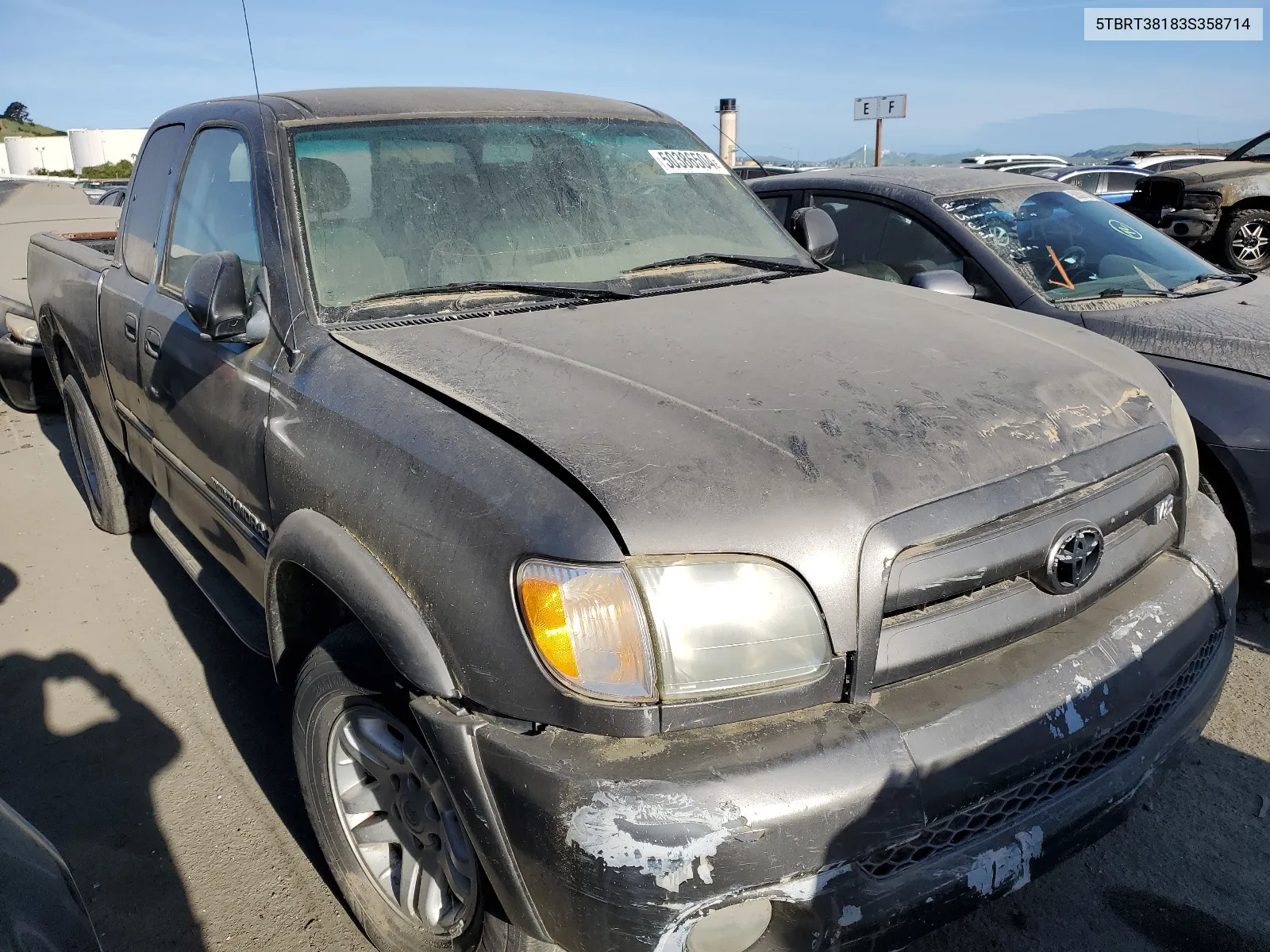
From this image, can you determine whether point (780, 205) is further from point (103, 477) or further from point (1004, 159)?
point (1004, 159)

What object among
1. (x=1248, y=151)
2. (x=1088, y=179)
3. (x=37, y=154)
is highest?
(x=37, y=154)

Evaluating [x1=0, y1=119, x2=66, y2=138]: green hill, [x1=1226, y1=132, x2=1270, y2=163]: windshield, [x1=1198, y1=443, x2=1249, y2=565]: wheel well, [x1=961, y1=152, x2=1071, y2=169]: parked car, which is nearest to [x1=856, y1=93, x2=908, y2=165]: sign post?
[x1=1226, y1=132, x2=1270, y2=163]: windshield

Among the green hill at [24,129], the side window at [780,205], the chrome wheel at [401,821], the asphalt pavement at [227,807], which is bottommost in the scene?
the asphalt pavement at [227,807]

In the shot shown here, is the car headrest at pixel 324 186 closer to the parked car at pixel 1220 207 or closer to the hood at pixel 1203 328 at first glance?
the hood at pixel 1203 328

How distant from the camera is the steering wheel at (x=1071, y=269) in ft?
13.5

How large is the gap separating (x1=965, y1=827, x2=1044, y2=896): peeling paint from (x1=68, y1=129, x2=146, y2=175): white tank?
52.4 m

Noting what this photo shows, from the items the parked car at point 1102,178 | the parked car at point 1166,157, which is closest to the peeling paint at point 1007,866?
the parked car at point 1102,178

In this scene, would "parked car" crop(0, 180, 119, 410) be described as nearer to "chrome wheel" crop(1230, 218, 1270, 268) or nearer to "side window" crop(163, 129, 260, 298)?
"side window" crop(163, 129, 260, 298)

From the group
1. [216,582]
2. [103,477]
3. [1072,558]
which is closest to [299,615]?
[216,582]

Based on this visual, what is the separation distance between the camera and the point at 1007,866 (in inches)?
67.3

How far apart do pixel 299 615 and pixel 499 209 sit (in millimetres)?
1219

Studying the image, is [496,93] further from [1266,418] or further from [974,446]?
[1266,418]

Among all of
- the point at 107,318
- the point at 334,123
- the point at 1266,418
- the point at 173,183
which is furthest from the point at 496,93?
the point at 1266,418

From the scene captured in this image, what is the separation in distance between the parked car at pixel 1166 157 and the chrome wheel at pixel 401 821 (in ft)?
64.3
